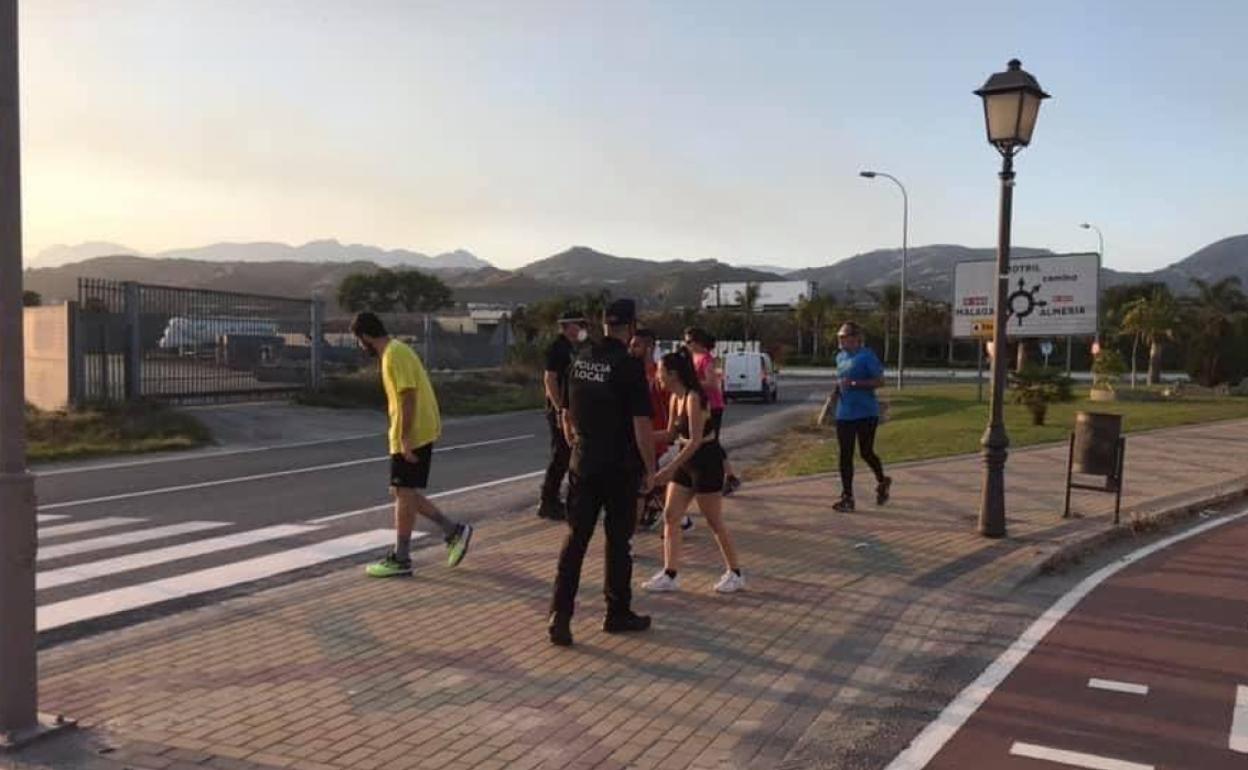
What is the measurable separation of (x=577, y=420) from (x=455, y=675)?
4.93ft

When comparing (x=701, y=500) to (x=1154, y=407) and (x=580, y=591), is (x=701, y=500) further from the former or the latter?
(x=1154, y=407)

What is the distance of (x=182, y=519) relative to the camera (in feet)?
34.5

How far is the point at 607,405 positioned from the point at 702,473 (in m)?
1.37

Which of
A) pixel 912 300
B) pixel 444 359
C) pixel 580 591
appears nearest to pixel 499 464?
pixel 580 591

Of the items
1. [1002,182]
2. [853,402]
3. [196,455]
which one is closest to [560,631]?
[853,402]

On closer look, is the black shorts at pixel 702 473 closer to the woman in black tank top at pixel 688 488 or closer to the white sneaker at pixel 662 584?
the woman in black tank top at pixel 688 488

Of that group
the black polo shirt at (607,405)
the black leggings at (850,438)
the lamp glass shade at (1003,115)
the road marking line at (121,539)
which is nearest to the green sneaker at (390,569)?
the black polo shirt at (607,405)

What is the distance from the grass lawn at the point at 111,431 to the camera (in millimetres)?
16750

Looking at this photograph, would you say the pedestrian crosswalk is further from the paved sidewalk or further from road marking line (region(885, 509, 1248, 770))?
road marking line (region(885, 509, 1248, 770))

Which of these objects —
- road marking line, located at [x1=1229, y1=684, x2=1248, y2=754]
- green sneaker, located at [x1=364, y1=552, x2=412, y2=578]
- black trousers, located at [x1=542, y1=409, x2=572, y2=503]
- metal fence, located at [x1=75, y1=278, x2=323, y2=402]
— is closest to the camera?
road marking line, located at [x1=1229, y1=684, x2=1248, y2=754]

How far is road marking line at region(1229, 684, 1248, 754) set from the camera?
4805 mm

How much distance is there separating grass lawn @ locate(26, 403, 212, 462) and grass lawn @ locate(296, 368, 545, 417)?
5.44 m

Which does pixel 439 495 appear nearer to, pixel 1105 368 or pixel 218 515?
pixel 218 515

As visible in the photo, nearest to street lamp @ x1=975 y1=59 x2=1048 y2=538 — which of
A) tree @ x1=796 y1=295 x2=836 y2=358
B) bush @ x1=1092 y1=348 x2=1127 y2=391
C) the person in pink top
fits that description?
the person in pink top
